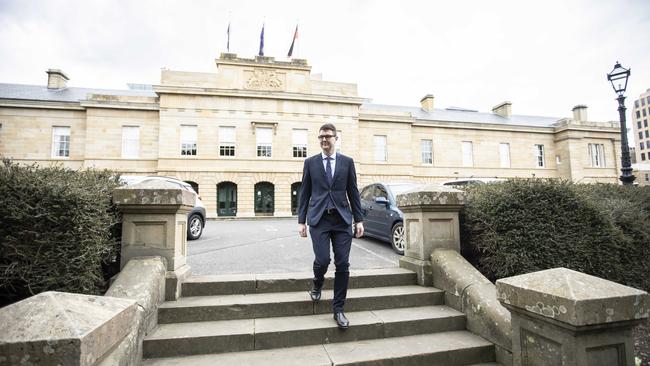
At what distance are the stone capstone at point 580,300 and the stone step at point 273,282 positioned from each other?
1.87 metres

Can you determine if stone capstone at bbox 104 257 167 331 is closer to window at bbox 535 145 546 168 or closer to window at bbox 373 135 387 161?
Result: window at bbox 373 135 387 161

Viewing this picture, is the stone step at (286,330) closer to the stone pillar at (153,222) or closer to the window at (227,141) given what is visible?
the stone pillar at (153,222)

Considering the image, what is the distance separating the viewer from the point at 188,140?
72.8 feet

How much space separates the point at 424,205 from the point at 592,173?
123 feet

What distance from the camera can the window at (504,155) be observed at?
97.3 feet

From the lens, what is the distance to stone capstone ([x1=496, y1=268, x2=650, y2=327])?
2059 mm

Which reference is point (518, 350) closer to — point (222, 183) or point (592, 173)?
point (222, 183)

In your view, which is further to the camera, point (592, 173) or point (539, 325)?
point (592, 173)

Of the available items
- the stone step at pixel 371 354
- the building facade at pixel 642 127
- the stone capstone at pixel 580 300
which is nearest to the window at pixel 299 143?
the stone step at pixel 371 354

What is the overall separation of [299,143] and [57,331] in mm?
22572

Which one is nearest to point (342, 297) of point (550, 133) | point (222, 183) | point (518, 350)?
point (518, 350)

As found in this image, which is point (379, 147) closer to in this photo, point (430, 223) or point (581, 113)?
point (430, 223)

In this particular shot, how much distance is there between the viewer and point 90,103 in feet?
72.0

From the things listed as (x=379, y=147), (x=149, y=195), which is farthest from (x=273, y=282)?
(x=379, y=147)
